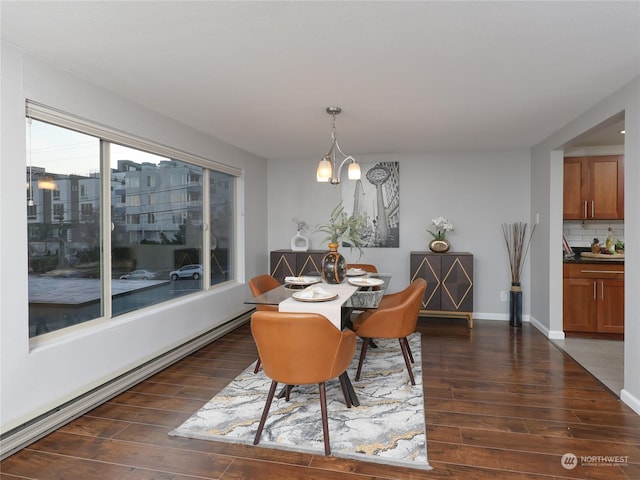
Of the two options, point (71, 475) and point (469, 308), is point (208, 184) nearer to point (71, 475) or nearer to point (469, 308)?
point (71, 475)

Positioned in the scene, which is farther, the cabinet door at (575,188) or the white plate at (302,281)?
the cabinet door at (575,188)

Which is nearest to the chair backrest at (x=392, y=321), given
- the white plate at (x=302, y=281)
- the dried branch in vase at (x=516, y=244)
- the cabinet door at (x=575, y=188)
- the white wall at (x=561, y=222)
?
the white plate at (x=302, y=281)

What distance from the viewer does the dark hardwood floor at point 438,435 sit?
79.4 inches

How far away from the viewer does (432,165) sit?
5492mm

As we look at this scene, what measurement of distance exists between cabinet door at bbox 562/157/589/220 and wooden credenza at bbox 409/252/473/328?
125 centimetres

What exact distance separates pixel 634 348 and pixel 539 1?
2370 millimetres

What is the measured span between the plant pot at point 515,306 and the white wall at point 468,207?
0.30m

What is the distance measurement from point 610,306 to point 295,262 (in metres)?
3.75

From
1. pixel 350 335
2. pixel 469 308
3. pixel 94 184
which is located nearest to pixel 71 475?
pixel 350 335

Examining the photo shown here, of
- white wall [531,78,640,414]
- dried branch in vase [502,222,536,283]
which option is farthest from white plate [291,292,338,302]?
dried branch in vase [502,222,536,283]

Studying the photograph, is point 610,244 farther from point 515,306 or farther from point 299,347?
point 299,347

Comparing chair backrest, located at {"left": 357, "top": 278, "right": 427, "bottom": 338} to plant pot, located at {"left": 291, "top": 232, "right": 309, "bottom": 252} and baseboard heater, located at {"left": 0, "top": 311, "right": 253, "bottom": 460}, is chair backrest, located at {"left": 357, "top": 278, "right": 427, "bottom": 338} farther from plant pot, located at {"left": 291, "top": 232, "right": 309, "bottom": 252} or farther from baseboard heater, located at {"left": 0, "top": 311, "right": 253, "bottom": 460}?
plant pot, located at {"left": 291, "top": 232, "right": 309, "bottom": 252}

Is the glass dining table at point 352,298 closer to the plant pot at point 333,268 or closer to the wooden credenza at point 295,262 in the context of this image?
the plant pot at point 333,268

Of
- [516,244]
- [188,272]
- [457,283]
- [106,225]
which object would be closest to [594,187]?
[516,244]
